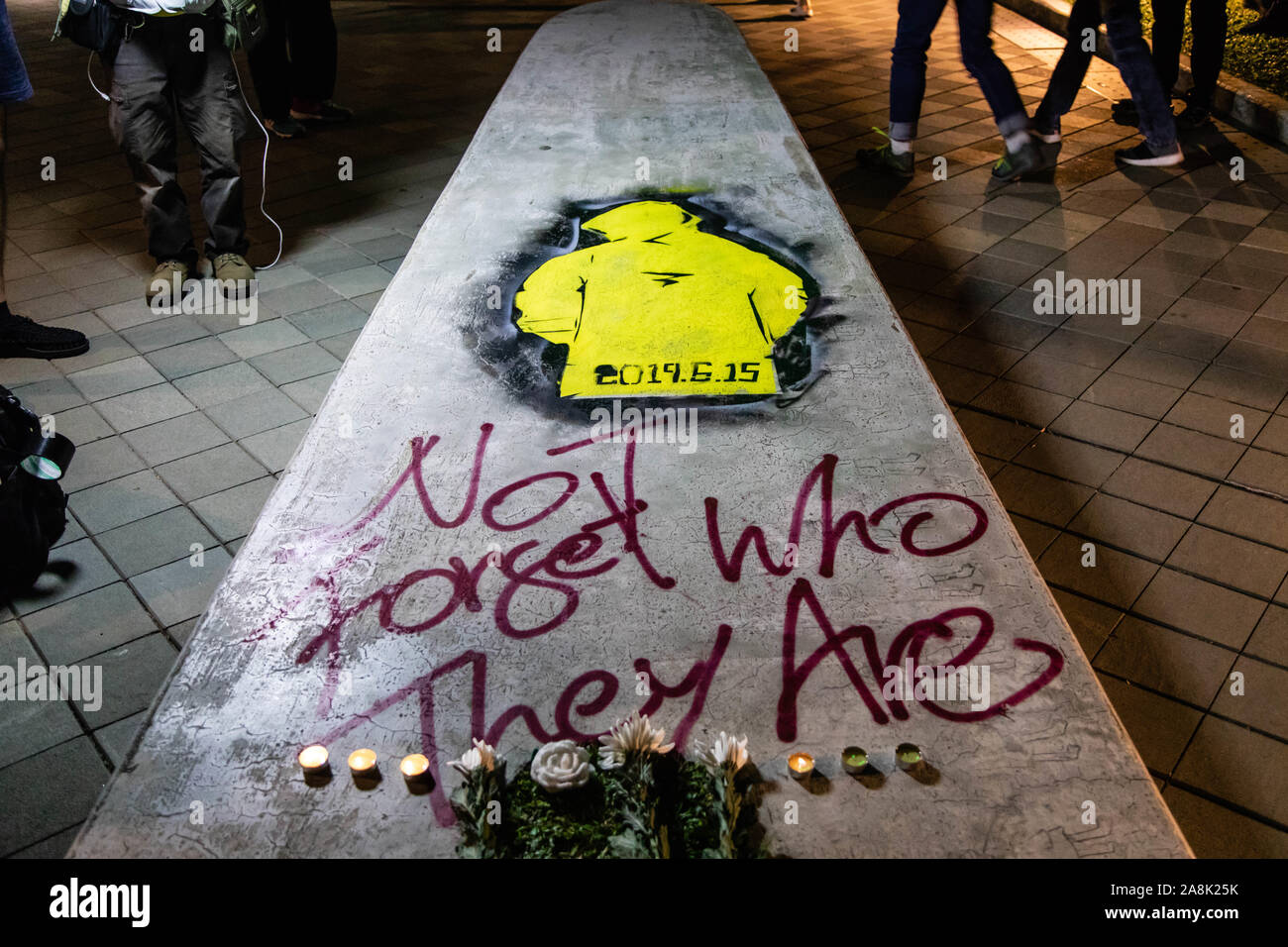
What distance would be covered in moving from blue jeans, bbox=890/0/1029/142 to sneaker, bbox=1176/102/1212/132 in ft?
5.16

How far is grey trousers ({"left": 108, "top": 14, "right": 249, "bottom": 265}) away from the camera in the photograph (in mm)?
3828

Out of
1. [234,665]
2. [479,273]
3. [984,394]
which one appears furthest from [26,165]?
[984,394]

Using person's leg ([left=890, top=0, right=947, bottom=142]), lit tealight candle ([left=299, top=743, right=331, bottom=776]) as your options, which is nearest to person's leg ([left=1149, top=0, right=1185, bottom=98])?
person's leg ([left=890, top=0, right=947, bottom=142])

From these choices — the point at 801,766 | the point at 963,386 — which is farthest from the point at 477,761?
the point at 963,386

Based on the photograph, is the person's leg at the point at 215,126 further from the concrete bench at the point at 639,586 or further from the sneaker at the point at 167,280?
the concrete bench at the point at 639,586

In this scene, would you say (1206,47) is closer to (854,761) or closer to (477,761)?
(854,761)

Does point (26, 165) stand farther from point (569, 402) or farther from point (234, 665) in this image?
point (234, 665)

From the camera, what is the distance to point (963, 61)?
5.04 m

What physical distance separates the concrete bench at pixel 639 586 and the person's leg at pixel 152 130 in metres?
1.53

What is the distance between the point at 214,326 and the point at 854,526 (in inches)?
120

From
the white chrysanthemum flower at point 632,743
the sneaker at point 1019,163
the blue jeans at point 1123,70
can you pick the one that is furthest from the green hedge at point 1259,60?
the white chrysanthemum flower at point 632,743

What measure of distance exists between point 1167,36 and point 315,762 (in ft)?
20.0

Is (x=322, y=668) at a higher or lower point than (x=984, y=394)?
higher
